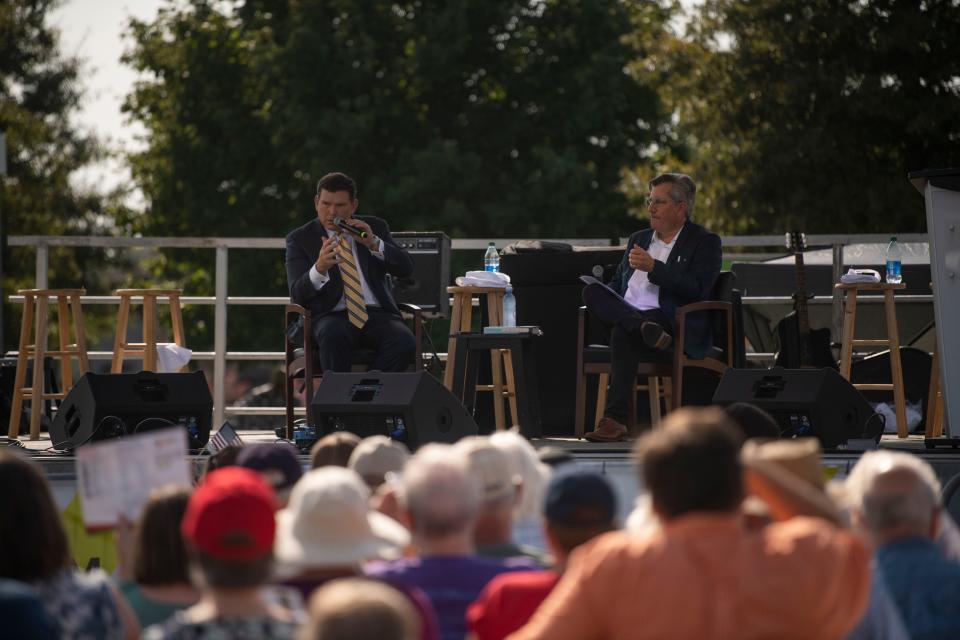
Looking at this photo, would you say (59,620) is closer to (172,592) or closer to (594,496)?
(172,592)

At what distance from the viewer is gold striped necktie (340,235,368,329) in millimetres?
7035

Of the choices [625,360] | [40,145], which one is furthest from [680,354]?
[40,145]

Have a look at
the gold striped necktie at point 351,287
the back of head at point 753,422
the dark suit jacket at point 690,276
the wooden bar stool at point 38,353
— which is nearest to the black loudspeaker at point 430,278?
the gold striped necktie at point 351,287

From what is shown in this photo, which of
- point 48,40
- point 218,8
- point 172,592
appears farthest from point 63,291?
point 48,40

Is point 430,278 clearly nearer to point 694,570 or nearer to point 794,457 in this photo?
point 794,457

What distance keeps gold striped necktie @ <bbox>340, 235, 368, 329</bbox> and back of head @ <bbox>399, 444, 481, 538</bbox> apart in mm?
4208

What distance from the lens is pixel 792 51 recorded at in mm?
17781

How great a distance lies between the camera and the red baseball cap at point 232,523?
8.30 ft

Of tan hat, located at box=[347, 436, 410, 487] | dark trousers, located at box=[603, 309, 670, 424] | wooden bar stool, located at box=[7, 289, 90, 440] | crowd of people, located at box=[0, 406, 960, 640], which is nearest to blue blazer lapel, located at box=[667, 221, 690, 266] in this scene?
dark trousers, located at box=[603, 309, 670, 424]

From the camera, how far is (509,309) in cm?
761

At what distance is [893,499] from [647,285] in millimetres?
4121

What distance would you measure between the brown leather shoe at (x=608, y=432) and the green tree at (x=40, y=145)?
1958 cm

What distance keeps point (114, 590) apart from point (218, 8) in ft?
68.3

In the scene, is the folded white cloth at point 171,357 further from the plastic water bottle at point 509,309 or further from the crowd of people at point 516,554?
the crowd of people at point 516,554
